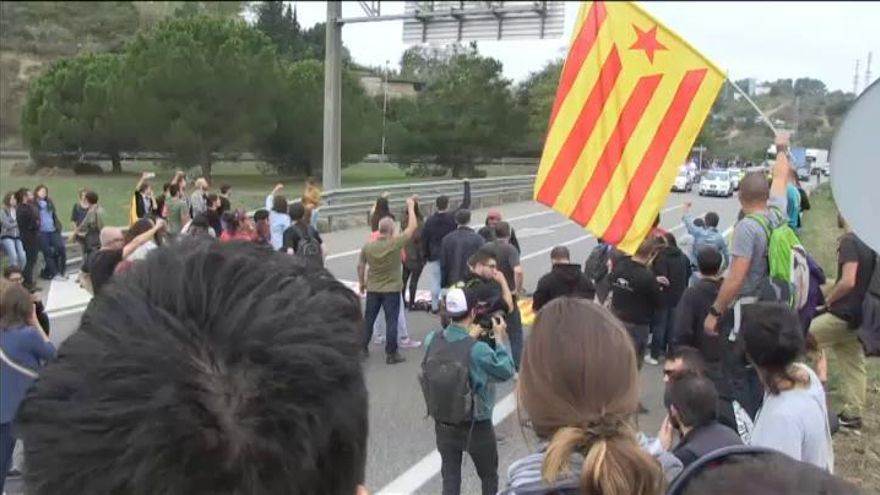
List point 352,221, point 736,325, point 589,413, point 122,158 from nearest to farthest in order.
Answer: point 589,413
point 736,325
point 352,221
point 122,158

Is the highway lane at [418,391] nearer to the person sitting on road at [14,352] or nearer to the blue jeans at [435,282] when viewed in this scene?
the blue jeans at [435,282]

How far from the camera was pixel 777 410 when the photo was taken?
3.49 meters

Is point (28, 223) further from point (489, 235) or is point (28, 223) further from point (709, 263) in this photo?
point (709, 263)

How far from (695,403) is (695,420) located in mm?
72

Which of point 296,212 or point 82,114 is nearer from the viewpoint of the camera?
point 296,212

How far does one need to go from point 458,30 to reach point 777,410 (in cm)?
1060

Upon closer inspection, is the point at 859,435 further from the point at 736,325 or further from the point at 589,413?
the point at 589,413

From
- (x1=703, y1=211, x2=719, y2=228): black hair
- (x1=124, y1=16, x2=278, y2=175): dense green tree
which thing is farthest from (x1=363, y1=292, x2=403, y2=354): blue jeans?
(x1=124, y1=16, x2=278, y2=175): dense green tree

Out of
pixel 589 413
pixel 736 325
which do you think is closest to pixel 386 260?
pixel 736 325

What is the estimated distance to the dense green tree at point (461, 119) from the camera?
823 centimetres

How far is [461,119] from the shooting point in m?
8.54

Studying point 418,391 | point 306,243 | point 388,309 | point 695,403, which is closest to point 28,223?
point 306,243

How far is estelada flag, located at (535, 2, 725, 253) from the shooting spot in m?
4.29

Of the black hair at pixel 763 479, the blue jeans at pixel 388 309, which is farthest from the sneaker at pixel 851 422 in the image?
the black hair at pixel 763 479
